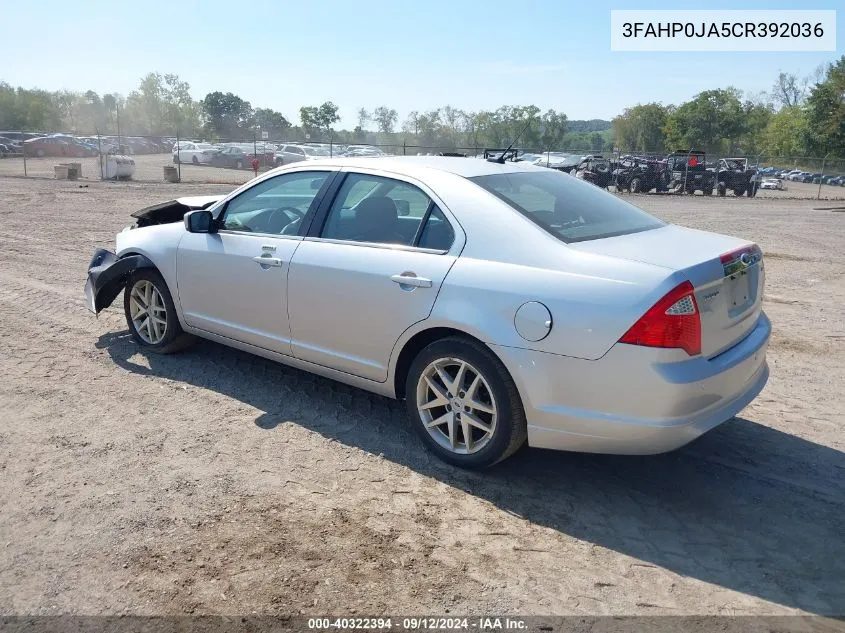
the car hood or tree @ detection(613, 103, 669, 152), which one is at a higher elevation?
tree @ detection(613, 103, 669, 152)

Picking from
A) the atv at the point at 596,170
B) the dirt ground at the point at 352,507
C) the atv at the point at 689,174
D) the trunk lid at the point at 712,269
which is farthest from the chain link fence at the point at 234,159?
the trunk lid at the point at 712,269

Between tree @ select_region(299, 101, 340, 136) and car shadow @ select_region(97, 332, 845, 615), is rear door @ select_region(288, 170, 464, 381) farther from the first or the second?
tree @ select_region(299, 101, 340, 136)

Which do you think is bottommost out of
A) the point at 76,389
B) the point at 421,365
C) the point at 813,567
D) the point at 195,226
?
the point at 813,567

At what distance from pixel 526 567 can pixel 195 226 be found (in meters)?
3.35

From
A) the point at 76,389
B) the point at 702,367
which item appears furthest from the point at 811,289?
the point at 76,389

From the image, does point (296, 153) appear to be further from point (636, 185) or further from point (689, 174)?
point (689, 174)

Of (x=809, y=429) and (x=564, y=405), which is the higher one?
(x=564, y=405)

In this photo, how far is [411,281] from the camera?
3939 millimetres

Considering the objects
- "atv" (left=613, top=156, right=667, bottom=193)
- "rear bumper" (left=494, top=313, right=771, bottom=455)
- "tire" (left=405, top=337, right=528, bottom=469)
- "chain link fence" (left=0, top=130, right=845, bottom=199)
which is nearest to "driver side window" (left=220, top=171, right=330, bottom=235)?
"tire" (left=405, top=337, right=528, bottom=469)

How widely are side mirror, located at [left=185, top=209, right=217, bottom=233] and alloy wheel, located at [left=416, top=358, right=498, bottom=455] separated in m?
2.11

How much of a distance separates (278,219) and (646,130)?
95.7 metres

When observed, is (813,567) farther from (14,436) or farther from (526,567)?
(14,436)

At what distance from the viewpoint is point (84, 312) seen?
7.07 m

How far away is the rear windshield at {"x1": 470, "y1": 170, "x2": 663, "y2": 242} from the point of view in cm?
392
